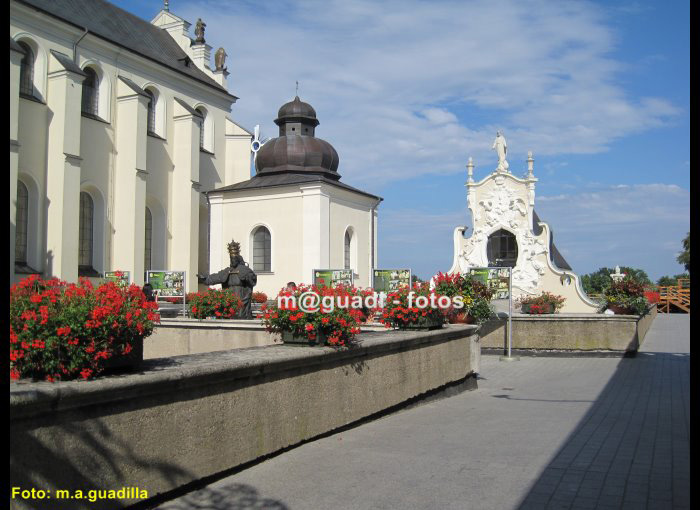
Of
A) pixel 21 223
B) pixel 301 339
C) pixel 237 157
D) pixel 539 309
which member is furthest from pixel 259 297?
pixel 301 339

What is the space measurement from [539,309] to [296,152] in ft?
53.4

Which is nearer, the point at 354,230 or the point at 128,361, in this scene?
the point at 128,361

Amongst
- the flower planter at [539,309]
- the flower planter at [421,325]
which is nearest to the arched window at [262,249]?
the flower planter at [539,309]

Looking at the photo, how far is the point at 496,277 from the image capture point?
1922 cm

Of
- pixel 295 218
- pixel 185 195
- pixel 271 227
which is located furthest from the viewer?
pixel 185 195

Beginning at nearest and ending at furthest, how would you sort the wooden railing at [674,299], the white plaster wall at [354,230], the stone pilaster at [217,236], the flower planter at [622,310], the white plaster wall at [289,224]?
the flower planter at [622,310] < the white plaster wall at [289,224] < the white plaster wall at [354,230] < the stone pilaster at [217,236] < the wooden railing at [674,299]

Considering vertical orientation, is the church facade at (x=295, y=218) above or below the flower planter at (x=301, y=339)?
above

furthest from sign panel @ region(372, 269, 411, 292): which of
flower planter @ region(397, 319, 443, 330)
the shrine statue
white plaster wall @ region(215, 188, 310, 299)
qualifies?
white plaster wall @ region(215, 188, 310, 299)

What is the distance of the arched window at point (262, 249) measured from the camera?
102 ft

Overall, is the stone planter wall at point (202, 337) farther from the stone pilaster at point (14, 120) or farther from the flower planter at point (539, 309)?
the stone pilaster at point (14, 120)

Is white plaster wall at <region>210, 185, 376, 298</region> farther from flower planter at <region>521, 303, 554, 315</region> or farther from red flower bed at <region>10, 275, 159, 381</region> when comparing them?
red flower bed at <region>10, 275, 159, 381</region>

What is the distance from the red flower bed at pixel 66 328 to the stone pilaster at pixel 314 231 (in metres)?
25.0

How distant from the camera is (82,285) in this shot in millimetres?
4668

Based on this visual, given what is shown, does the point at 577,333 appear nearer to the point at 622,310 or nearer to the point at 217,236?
the point at 622,310
